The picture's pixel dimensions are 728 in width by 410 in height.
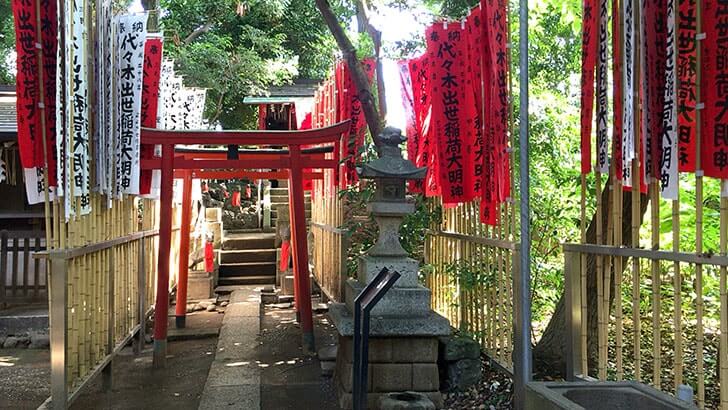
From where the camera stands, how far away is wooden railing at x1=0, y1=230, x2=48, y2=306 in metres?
11.0

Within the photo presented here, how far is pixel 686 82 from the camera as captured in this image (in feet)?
12.1

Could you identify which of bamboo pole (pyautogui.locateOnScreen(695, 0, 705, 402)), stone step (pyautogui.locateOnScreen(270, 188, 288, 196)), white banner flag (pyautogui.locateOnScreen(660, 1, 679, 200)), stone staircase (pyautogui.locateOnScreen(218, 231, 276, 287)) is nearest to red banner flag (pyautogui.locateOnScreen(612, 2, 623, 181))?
white banner flag (pyautogui.locateOnScreen(660, 1, 679, 200))

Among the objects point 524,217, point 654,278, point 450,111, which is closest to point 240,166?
point 450,111

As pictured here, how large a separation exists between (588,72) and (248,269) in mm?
12813

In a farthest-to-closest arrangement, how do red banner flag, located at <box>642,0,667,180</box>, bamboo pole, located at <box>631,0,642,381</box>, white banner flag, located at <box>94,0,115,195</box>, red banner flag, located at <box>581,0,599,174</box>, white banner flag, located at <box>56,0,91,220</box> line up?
white banner flag, located at <box>94,0,115,195</box>
white banner flag, located at <box>56,0,91,220</box>
red banner flag, located at <box>581,0,599,174</box>
bamboo pole, located at <box>631,0,642,381</box>
red banner flag, located at <box>642,0,667,180</box>

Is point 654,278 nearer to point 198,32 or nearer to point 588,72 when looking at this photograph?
point 588,72

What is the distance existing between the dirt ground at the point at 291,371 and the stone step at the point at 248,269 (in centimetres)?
492

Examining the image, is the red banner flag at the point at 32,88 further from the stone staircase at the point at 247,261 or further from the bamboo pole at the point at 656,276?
the stone staircase at the point at 247,261

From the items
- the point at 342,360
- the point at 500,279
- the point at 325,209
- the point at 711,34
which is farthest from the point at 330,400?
the point at 325,209

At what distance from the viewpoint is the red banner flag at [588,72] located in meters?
4.77

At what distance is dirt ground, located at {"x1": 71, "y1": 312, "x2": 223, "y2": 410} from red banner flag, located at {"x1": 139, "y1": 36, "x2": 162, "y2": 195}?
2532mm

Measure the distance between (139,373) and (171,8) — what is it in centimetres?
1485

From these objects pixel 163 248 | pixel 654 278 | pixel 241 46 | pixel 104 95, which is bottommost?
pixel 163 248

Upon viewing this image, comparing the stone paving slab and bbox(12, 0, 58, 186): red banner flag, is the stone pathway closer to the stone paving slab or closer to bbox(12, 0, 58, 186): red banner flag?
the stone paving slab
